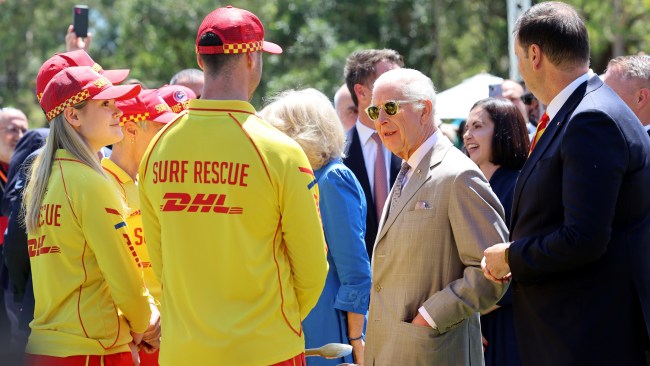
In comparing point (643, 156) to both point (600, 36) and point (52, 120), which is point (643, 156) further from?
point (600, 36)

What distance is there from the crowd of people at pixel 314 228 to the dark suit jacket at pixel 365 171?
861 mm

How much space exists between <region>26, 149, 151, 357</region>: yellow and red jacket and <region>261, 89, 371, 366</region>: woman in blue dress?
112cm

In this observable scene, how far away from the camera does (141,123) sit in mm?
4496

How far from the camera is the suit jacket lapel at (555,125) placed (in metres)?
3.39

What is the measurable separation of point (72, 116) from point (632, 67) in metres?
3.29

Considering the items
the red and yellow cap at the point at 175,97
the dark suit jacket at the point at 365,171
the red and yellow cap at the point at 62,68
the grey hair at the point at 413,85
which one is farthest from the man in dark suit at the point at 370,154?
the red and yellow cap at the point at 62,68

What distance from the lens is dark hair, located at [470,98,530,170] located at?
16.8 feet

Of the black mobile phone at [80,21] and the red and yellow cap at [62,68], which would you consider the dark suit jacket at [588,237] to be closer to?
the red and yellow cap at [62,68]

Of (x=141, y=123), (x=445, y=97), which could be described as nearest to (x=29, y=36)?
(x=445, y=97)

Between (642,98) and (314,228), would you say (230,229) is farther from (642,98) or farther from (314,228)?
(642,98)

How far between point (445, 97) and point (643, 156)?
18.5 feet

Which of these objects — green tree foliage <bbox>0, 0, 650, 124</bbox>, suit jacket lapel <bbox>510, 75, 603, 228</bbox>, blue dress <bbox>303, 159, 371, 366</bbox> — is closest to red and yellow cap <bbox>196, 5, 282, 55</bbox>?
suit jacket lapel <bbox>510, 75, 603, 228</bbox>

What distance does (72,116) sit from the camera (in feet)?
13.0

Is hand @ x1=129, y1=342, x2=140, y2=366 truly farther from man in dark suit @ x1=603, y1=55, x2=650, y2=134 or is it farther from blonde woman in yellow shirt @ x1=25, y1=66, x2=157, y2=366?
man in dark suit @ x1=603, y1=55, x2=650, y2=134
